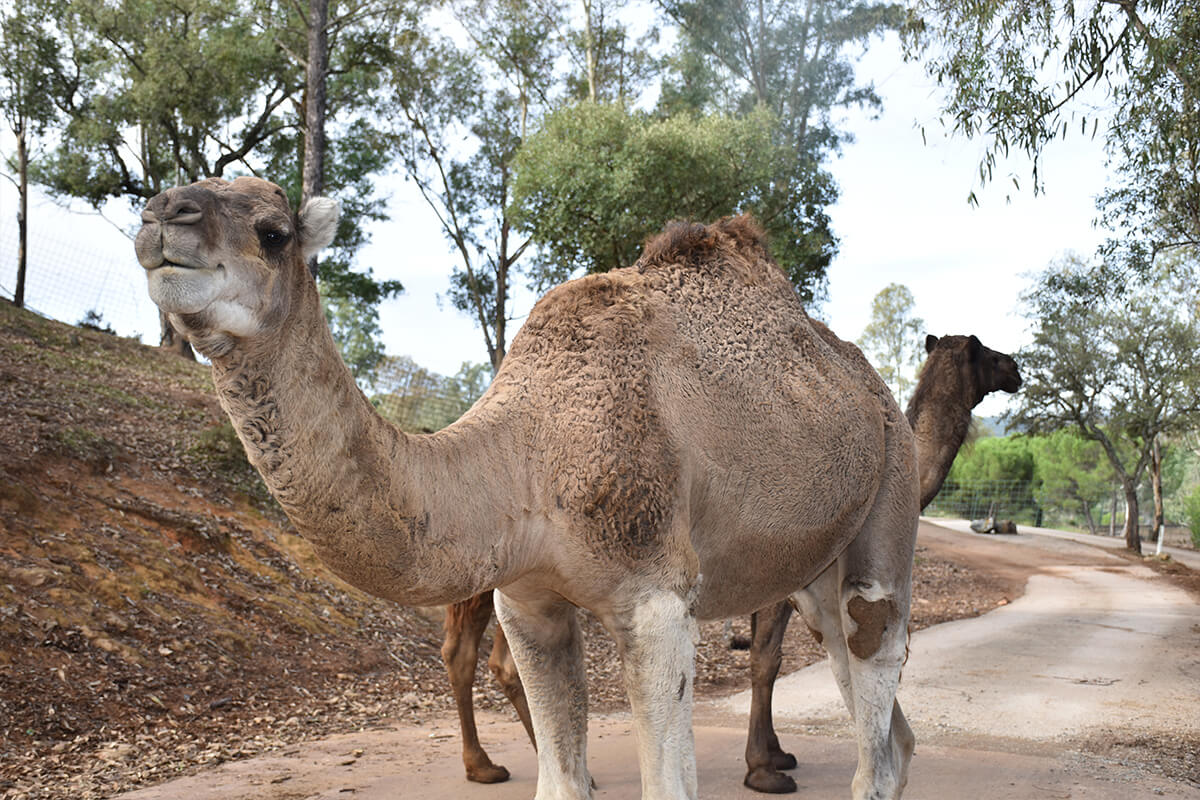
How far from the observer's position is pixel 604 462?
3273mm

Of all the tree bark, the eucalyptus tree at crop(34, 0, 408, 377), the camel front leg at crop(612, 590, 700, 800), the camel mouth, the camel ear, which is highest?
the eucalyptus tree at crop(34, 0, 408, 377)

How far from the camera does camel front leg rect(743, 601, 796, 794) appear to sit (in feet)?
18.0

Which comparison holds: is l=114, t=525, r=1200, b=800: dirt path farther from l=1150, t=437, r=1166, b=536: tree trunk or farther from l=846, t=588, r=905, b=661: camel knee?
l=1150, t=437, r=1166, b=536: tree trunk

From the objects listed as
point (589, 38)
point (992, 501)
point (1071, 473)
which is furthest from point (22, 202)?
point (1071, 473)

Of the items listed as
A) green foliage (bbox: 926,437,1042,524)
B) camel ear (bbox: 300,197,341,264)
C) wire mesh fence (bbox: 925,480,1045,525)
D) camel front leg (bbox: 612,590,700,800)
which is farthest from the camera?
green foliage (bbox: 926,437,1042,524)

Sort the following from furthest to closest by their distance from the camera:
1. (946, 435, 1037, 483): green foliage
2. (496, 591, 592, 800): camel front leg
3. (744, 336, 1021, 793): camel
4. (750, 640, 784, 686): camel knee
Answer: (946, 435, 1037, 483): green foliage, (750, 640, 784, 686): camel knee, (744, 336, 1021, 793): camel, (496, 591, 592, 800): camel front leg

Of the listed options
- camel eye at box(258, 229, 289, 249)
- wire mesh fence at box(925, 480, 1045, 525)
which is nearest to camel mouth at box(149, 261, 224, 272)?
camel eye at box(258, 229, 289, 249)

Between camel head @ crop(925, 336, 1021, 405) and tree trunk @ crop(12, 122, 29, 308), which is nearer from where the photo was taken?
camel head @ crop(925, 336, 1021, 405)

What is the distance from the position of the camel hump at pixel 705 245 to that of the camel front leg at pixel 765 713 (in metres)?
2.36

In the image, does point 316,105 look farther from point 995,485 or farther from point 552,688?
point 995,485

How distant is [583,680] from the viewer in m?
3.87

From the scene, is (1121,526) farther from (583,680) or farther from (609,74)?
(583,680)

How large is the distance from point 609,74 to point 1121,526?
47.4 metres

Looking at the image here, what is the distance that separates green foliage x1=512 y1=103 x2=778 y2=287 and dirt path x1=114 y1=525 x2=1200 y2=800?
836 centimetres
